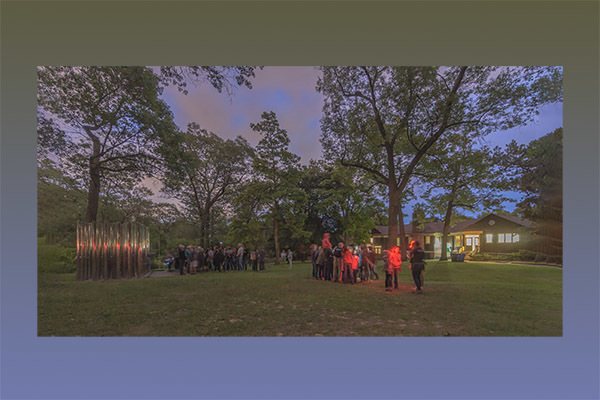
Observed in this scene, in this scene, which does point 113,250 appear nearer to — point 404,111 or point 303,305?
point 303,305

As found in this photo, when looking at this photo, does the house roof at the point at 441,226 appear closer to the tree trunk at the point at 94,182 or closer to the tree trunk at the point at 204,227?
the tree trunk at the point at 204,227

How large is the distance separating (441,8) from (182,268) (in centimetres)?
723

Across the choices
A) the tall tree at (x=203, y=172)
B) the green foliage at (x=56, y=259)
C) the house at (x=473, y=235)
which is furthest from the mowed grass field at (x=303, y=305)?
the tall tree at (x=203, y=172)

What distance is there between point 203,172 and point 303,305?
3848 millimetres

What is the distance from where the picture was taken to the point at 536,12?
4266mm

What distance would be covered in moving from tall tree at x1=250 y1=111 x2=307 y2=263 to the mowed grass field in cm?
114

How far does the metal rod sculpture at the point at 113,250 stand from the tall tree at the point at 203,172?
50.5 inches

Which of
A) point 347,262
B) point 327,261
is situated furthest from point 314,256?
point 347,262

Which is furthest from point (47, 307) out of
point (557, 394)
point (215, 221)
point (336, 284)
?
point (557, 394)

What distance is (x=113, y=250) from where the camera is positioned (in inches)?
249

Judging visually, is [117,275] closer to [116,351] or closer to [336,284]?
[116,351]

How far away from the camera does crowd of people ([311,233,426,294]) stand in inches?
243

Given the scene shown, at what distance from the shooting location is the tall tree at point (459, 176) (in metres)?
6.05

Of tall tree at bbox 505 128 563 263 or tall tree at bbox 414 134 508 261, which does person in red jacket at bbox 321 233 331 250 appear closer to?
tall tree at bbox 414 134 508 261
